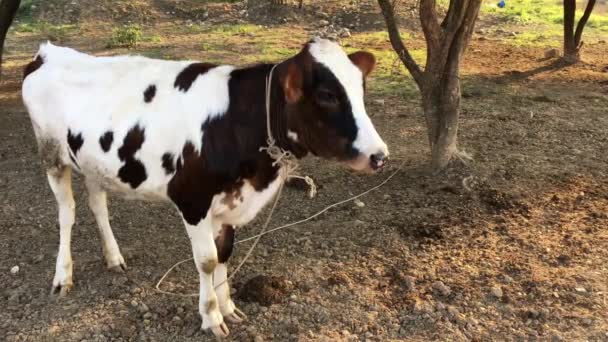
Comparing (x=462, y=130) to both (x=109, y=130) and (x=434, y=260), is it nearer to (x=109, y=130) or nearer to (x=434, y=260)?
(x=434, y=260)

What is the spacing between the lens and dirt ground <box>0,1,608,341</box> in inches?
154

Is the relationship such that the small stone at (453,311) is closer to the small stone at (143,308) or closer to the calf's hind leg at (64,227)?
the small stone at (143,308)

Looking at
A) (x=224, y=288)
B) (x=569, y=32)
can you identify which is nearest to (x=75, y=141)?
(x=224, y=288)

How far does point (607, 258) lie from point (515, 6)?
15.3 metres

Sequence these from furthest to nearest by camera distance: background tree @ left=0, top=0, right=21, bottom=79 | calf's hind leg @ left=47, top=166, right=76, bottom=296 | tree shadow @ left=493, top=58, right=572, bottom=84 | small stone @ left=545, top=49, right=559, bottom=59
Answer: small stone @ left=545, top=49, right=559, bottom=59
tree shadow @ left=493, top=58, right=572, bottom=84
background tree @ left=0, top=0, right=21, bottom=79
calf's hind leg @ left=47, top=166, right=76, bottom=296

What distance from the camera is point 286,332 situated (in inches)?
151

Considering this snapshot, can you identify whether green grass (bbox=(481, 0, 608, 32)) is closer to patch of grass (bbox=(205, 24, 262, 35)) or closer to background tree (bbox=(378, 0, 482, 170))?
patch of grass (bbox=(205, 24, 262, 35))

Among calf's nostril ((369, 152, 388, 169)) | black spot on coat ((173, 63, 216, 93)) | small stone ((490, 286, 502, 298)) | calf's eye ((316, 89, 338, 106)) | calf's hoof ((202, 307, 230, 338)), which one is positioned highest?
calf's eye ((316, 89, 338, 106))

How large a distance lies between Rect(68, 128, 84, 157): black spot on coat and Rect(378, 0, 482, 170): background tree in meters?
3.46

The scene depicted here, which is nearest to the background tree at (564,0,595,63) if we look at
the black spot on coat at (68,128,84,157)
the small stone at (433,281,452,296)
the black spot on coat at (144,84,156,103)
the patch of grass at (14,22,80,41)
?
the small stone at (433,281,452,296)

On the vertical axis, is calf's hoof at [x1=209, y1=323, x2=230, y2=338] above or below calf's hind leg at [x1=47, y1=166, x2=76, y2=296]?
below

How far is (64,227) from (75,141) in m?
0.85

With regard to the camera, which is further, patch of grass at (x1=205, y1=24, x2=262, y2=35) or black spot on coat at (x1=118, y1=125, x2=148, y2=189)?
patch of grass at (x1=205, y1=24, x2=262, y2=35)

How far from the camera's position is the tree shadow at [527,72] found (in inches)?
395
